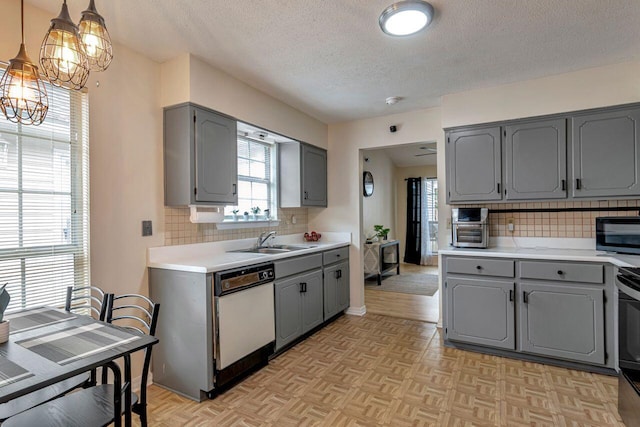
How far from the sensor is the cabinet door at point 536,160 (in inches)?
114

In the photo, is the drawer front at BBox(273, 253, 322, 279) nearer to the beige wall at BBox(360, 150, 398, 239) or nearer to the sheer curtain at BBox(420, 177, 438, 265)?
the beige wall at BBox(360, 150, 398, 239)

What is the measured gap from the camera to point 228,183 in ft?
9.36

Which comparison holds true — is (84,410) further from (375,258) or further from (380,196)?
(380,196)

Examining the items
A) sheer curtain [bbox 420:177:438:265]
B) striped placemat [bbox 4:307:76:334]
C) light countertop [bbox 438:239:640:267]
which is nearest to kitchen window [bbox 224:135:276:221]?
striped placemat [bbox 4:307:76:334]

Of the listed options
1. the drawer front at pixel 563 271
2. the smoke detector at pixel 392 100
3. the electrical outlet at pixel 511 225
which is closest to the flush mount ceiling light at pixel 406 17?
the smoke detector at pixel 392 100

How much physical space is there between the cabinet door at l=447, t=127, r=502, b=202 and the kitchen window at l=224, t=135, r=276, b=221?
1958 millimetres

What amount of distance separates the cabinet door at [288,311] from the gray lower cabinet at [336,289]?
0.54 metres

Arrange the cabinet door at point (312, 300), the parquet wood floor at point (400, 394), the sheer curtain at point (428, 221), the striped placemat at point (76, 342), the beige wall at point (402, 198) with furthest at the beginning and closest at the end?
the beige wall at point (402, 198)
the sheer curtain at point (428, 221)
the cabinet door at point (312, 300)
the parquet wood floor at point (400, 394)
the striped placemat at point (76, 342)

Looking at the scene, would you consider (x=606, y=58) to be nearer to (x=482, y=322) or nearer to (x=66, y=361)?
(x=482, y=322)

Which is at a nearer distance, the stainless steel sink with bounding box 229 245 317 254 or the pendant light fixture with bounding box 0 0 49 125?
the pendant light fixture with bounding box 0 0 49 125

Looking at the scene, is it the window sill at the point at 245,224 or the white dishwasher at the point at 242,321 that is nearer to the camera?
the white dishwasher at the point at 242,321

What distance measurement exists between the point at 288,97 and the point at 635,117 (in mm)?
2963

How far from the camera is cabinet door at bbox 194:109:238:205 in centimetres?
257

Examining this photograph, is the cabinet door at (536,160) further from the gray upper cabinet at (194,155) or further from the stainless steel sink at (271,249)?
the gray upper cabinet at (194,155)
